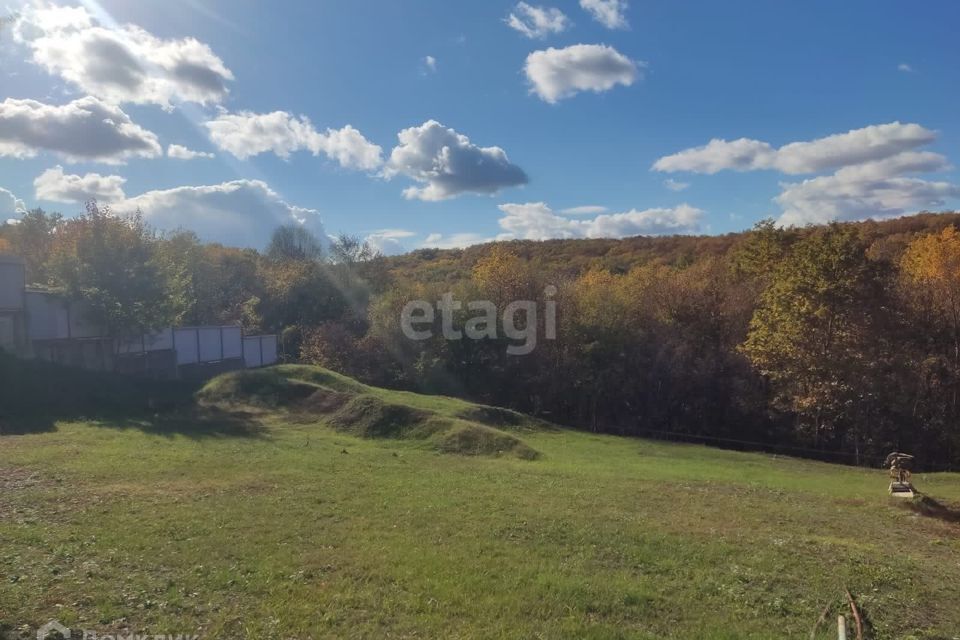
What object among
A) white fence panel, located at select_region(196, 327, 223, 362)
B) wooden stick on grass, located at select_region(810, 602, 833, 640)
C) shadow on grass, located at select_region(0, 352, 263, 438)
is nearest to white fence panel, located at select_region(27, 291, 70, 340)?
shadow on grass, located at select_region(0, 352, 263, 438)

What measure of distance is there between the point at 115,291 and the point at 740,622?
105ft

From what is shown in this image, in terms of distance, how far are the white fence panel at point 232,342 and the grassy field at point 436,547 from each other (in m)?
20.7

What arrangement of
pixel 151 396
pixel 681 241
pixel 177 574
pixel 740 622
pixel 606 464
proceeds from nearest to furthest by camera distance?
pixel 740 622, pixel 177 574, pixel 606 464, pixel 151 396, pixel 681 241

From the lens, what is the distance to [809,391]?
29219 millimetres

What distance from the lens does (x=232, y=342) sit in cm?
3988

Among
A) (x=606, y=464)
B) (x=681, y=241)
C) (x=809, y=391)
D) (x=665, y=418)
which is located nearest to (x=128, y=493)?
(x=606, y=464)

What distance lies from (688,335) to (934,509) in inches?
872

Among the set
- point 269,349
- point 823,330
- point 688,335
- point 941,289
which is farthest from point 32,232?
point 941,289

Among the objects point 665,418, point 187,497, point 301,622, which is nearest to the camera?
point 301,622

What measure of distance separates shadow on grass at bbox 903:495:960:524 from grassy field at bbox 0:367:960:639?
0.08 meters

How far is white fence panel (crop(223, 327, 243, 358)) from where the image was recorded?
39312mm

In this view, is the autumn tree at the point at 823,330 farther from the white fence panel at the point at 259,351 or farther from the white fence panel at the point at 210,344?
the white fence panel at the point at 210,344

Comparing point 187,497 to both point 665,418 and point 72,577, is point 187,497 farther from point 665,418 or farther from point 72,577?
point 665,418

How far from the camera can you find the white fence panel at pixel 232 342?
39312 millimetres
